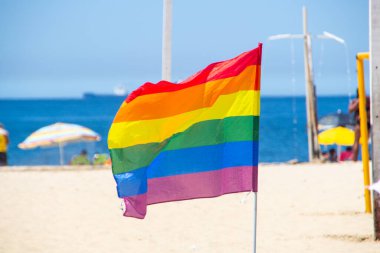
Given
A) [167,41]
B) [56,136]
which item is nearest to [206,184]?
[167,41]

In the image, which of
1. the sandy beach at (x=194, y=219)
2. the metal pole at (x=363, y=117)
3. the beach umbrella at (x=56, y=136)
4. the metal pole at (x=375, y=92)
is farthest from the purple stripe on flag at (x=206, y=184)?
the beach umbrella at (x=56, y=136)

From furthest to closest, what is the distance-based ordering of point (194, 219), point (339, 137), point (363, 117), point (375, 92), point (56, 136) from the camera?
point (56, 136), point (339, 137), point (194, 219), point (363, 117), point (375, 92)

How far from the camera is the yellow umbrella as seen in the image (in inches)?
901

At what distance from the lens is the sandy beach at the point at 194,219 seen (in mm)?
9102

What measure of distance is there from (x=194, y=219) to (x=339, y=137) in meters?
12.9

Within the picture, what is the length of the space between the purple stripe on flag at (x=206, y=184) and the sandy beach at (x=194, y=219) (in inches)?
52.3

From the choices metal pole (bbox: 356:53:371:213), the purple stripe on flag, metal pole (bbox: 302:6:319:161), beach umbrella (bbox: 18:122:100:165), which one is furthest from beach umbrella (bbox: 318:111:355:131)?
the purple stripe on flag

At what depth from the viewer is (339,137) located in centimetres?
2311

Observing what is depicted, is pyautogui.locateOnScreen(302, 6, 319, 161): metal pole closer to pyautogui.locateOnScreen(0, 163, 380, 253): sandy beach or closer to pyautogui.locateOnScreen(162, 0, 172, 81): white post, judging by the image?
pyautogui.locateOnScreen(0, 163, 380, 253): sandy beach

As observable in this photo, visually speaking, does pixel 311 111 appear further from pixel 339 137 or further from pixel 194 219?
pixel 194 219

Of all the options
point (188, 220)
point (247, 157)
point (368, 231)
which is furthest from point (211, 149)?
point (188, 220)

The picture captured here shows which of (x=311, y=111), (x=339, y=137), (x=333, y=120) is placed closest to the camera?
(x=311, y=111)

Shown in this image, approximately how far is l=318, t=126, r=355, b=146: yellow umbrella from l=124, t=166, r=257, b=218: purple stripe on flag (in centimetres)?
1565

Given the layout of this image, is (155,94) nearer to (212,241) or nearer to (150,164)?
(150,164)
